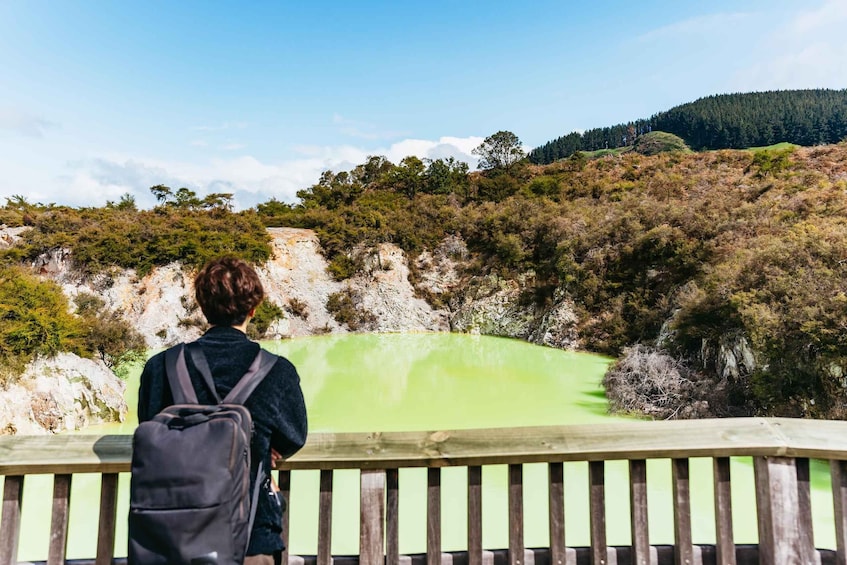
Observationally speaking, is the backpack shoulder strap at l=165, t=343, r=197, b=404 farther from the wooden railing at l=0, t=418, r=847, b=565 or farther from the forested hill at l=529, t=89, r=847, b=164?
the forested hill at l=529, t=89, r=847, b=164

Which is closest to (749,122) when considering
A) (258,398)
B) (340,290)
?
(340,290)

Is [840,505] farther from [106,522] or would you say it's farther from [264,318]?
[264,318]

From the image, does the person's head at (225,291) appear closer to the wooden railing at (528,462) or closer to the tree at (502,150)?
the wooden railing at (528,462)

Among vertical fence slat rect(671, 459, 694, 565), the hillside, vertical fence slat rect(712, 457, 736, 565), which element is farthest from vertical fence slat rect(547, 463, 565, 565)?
the hillside

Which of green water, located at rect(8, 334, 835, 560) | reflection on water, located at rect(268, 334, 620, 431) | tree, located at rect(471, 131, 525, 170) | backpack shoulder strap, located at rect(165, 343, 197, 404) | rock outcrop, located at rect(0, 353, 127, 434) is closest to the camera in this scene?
backpack shoulder strap, located at rect(165, 343, 197, 404)

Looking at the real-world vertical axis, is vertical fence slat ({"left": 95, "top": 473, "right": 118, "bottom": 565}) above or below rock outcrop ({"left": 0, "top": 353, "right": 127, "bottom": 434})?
above

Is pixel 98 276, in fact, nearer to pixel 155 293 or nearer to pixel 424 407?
pixel 155 293

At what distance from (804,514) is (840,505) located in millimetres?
112

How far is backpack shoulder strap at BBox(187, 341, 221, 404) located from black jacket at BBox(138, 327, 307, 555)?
2 cm

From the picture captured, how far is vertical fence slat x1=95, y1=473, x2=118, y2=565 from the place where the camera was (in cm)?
163

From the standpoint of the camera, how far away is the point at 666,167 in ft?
84.3

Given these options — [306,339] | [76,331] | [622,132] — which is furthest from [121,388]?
[622,132]

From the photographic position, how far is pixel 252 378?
4.55ft

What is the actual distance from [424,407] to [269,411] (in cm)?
742
